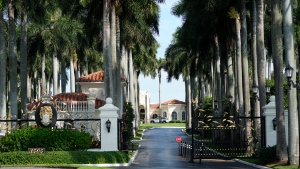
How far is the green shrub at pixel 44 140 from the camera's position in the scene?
26.6 m

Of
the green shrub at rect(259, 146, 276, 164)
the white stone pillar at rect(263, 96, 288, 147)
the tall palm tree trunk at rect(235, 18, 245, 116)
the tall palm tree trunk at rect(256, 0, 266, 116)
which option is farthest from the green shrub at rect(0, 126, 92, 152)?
the tall palm tree trunk at rect(235, 18, 245, 116)

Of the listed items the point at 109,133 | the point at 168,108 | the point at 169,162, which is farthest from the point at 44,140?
the point at 168,108

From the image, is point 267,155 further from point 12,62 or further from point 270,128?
point 12,62

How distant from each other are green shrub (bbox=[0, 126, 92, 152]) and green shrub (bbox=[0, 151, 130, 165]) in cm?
113

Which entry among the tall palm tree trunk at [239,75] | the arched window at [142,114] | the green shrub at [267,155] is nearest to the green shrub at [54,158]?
the green shrub at [267,155]

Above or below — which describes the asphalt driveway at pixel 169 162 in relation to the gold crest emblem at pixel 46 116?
below

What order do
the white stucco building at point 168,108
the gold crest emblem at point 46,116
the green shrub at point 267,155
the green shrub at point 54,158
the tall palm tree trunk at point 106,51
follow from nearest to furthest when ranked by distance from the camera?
the green shrub at point 54,158 → the green shrub at point 267,155 → the gold crest emblem at point 46,116 → the tall palm tree trunk at point 106,51 → the white stucco building at point 168,108

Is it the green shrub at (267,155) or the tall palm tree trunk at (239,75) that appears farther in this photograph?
the tall palm tree trunk at (239,75)

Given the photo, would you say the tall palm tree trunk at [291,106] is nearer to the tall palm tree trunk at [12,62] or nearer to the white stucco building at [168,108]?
the tall palm tree trunk at [12,62]

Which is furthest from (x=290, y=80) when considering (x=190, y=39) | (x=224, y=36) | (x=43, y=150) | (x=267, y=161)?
(x=190, y=39)

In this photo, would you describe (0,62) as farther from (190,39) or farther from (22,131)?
(190,39)

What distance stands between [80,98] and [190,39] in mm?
10504

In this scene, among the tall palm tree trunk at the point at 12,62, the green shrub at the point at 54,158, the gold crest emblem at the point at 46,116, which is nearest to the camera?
the green shrub at the point at 54,158

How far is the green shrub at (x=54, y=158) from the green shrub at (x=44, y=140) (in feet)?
3.70
